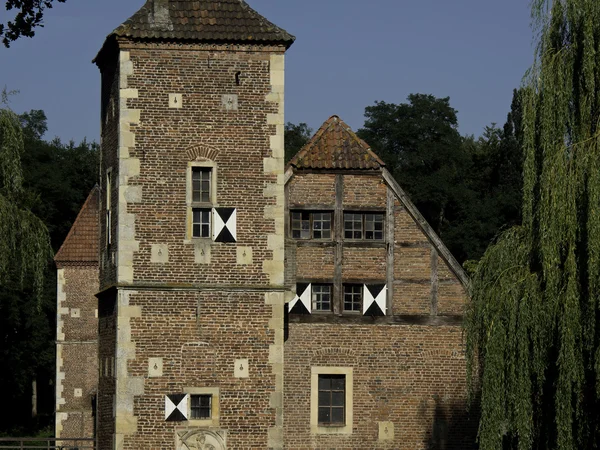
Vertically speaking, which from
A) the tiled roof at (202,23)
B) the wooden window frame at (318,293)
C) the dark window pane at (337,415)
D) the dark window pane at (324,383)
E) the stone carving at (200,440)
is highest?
the tiled roof at (202,23)

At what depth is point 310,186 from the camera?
24.8 m

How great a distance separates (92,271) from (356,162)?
33.9 ft

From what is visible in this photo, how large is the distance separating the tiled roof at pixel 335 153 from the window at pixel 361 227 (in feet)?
2.84

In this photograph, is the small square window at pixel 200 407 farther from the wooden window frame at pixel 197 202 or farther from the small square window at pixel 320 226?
the small square window at pixel 320 226

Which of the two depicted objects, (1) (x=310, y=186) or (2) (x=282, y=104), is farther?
(1) (x=310, y=186)

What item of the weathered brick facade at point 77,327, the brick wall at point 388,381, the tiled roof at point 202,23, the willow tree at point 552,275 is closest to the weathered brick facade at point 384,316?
the brick wall at point 388,381

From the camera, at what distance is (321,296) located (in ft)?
80.8

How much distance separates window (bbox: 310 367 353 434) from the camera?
24.2 metres

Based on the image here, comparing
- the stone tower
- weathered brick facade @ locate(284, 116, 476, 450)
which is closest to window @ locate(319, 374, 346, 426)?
weathered brick facade @ locate(284, 116, 476, 450)

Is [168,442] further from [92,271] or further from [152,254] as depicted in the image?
[92,271]

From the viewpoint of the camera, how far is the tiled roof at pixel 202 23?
74.5 ft

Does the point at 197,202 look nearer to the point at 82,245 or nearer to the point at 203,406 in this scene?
the point at 203,406

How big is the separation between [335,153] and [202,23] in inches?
147

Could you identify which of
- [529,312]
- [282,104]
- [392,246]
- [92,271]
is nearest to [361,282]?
[392,246]
